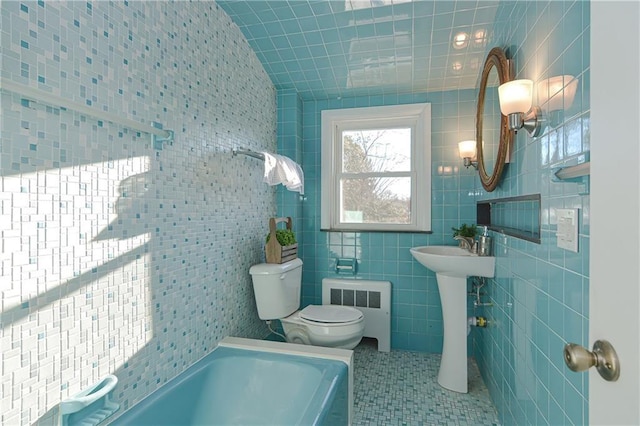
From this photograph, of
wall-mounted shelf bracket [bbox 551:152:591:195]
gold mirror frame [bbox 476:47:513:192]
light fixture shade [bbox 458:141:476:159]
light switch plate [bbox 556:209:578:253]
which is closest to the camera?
wall-mounted shelf bracket [bbox 551:152:591:195]

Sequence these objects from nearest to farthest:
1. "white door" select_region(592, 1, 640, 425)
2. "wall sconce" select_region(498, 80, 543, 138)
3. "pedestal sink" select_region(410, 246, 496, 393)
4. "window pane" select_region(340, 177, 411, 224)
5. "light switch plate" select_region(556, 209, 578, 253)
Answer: "white door" select_region(592, 1, 640, 425) → "light switch plate" select_region(556, 209, 578, 253) → "wall sconce" select_region(498, 80, 543, 138) → "pedestal sink" select_region(410, 246, 496, 393) → "window pane" select_region(340, 177, 411, 224)

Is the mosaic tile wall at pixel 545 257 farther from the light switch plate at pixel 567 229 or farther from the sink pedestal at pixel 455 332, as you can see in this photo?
the sink pedestal at pixel 455 332

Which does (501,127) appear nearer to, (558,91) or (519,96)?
(519,96)

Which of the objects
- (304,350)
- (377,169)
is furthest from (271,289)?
(377,169)

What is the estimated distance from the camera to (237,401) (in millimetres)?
1585

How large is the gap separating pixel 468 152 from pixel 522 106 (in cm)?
107

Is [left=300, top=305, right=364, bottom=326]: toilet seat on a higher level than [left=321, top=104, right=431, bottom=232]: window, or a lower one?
lower

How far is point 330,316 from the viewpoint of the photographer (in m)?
2.21

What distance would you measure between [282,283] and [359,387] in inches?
32.2

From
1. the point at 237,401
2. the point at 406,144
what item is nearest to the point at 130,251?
the point at 237,401

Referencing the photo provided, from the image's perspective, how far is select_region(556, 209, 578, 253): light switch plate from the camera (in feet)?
3.01

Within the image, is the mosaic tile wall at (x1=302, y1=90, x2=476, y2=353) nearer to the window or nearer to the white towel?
the window

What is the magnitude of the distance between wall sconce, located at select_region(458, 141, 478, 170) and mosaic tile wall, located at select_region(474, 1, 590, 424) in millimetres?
607

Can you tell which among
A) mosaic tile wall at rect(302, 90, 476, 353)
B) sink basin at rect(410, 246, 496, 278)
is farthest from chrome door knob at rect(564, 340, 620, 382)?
mosaic tile wall at rect(302, 90, 476, 353)
